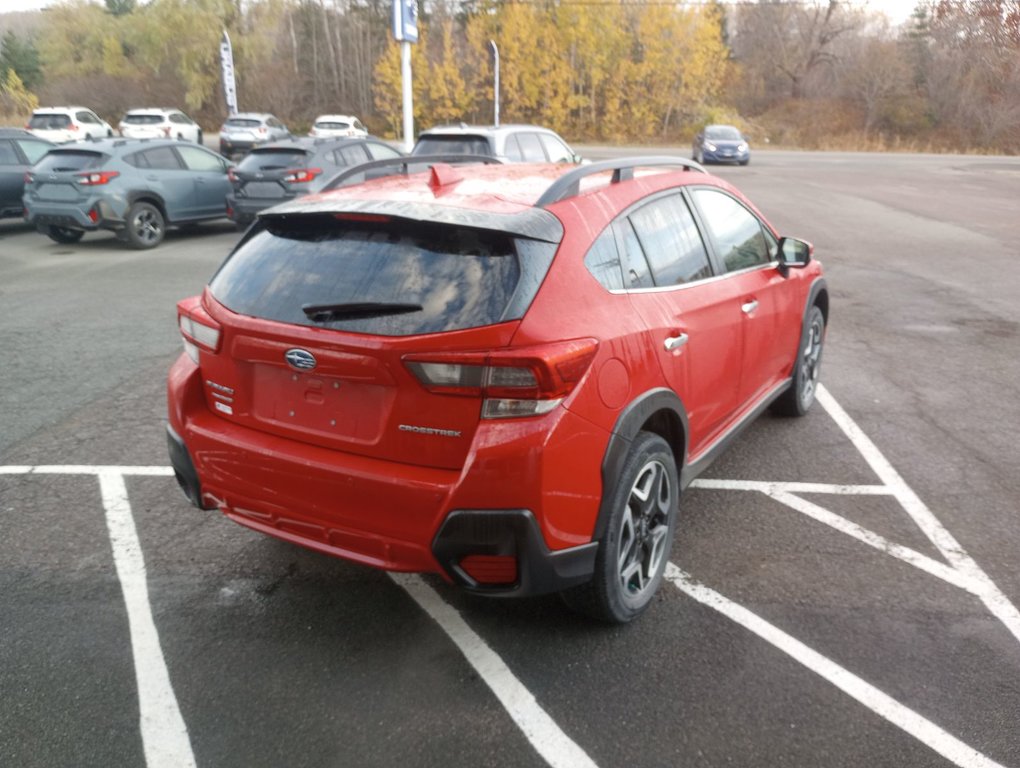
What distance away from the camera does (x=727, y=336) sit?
3.94 metres

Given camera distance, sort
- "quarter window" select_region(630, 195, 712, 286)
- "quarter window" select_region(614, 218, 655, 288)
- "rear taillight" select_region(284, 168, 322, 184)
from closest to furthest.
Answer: "quarter window" select_region(614, 218, 655, 288) → "quarter window" select_region(630, 195, 712, 286) → "rear taillight" select_region(284, 168, 322, 184)

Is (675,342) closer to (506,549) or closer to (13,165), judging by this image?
(506,549)

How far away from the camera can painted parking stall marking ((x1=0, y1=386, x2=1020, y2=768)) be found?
2654 millimetres

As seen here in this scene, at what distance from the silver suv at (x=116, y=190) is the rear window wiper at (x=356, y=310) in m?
11.3

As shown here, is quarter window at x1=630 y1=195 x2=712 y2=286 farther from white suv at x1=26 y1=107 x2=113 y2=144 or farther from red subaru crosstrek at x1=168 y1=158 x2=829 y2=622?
white suv at x1=26 y1=107 x2=113 y2=144

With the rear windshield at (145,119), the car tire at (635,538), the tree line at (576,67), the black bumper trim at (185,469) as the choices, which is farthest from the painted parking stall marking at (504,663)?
the tree line at (576,67)

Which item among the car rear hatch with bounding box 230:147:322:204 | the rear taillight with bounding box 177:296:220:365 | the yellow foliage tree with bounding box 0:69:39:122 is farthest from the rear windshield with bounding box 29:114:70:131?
the rear taillight with bounding box 177:296:220:365

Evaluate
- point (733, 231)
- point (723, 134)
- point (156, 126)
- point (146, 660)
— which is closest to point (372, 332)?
point (146, 660)

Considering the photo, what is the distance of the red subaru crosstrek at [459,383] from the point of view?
2.68 metres

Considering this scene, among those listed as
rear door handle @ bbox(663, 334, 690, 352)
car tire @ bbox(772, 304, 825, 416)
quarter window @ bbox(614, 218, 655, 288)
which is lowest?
car tire @ bbox(772, 304, 825, 416)

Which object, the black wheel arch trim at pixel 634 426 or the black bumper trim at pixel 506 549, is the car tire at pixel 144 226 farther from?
the black bumper trim at pixel 506 549

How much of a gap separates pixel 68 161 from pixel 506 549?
41.5 ft

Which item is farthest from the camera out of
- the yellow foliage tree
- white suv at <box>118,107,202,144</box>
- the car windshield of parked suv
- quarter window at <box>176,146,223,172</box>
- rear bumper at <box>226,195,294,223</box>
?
the yellow foliage tree

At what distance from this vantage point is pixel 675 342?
3363 mm
